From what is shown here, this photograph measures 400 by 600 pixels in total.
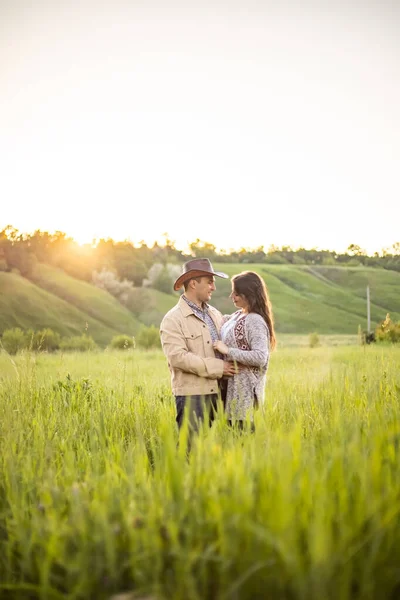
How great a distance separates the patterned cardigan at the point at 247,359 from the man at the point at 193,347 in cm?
14

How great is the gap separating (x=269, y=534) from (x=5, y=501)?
6.45 ft

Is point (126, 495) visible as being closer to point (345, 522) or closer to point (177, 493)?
point (177, 493)

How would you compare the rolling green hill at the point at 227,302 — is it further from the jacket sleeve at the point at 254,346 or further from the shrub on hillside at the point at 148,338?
the shrub on hillside at the point at 148,338

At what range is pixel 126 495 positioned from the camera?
2.57 meters

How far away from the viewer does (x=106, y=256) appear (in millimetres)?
44875

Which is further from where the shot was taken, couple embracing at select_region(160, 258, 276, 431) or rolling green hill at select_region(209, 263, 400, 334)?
rolling green hill at select_region(209, 263, 400, 334)

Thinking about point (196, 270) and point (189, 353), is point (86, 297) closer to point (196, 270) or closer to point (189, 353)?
point (196, 270)

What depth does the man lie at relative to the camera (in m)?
4.60

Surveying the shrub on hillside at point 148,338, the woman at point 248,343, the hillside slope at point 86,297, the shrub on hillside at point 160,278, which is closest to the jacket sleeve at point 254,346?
the woman at point 248,343

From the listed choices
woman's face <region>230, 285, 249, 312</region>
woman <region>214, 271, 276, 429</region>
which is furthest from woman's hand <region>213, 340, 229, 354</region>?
woman's face <region>230, 285, 249, 312</region>

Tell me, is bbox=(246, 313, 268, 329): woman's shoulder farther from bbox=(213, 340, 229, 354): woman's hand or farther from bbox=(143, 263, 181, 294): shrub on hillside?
bbox=(143, 263, 181, 294): shrub on hillside

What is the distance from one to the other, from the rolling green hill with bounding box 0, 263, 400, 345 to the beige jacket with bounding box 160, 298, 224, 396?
89.1 inches

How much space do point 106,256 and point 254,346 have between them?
41418mm

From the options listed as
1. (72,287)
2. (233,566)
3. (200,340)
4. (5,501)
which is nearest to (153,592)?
(233,566)
